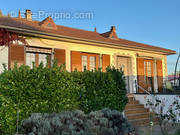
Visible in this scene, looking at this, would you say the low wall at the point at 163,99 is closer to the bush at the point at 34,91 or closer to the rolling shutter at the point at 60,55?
the rolling shutter at the point at 60,55

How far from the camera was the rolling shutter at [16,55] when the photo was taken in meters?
8.52

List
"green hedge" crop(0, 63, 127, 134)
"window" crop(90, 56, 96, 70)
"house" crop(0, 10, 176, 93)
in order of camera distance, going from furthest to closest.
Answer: "window" crop(90, 56, 96, 70) < "house" crop(0, 10, 176, 93) < "green hedge" crop(0, 63, 127, 134)

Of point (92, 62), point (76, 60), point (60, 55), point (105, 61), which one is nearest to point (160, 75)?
point (105, 61)

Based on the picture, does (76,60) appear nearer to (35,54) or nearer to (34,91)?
(35,54)

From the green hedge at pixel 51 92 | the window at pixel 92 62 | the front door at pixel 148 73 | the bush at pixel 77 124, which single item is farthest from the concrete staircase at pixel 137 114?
the bush at pixel 77 124

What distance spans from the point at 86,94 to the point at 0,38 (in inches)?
194

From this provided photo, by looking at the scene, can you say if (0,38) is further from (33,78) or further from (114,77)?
(114,77)

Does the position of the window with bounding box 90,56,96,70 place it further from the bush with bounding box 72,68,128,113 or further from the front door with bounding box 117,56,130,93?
the bush with bounding box 72,68,128,113

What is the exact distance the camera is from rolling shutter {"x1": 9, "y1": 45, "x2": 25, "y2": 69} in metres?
A: 8.52

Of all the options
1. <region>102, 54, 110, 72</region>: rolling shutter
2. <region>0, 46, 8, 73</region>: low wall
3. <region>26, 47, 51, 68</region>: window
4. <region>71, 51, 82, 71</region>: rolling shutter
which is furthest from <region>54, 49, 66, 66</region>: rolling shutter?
<region>102, 54, 110, 72</region>: rolling shutter

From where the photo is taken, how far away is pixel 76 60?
1037 cm

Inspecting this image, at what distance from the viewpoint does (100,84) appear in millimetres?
6395

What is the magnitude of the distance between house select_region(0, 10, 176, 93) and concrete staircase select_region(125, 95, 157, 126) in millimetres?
1199

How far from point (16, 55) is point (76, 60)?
3.18m
